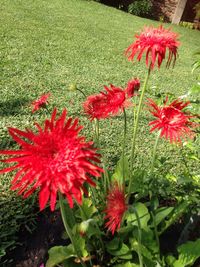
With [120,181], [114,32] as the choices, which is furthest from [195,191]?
[114,32]

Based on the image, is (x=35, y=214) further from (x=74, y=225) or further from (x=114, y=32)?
(x=114, y=32)

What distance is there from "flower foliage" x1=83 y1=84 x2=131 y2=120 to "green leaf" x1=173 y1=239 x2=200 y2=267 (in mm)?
728

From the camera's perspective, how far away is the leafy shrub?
12.4 metres

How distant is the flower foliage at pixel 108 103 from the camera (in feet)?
4.91

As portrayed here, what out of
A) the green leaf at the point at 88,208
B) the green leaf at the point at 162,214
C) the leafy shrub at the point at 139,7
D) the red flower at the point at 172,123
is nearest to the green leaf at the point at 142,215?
the green leaf at the point at 162,214

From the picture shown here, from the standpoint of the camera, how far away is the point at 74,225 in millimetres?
1851

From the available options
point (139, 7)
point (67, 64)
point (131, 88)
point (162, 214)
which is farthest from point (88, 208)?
point (139, 7)

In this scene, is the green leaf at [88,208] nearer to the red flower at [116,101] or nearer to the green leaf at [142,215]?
the green leaf at [142,215]

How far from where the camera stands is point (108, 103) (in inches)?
61.7

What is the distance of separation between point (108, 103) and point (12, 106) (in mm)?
2374

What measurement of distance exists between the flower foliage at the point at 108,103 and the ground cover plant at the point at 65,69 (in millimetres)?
240

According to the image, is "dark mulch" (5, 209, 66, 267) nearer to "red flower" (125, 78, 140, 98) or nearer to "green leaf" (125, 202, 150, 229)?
"green leaf" (125, 202, 150, 229)

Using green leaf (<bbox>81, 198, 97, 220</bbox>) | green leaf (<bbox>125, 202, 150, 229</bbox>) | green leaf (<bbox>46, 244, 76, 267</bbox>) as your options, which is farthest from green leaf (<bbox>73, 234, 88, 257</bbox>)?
green leaf (<bbox>125, 202, 150, 229</bbox>)

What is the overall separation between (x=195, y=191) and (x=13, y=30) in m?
5.23
